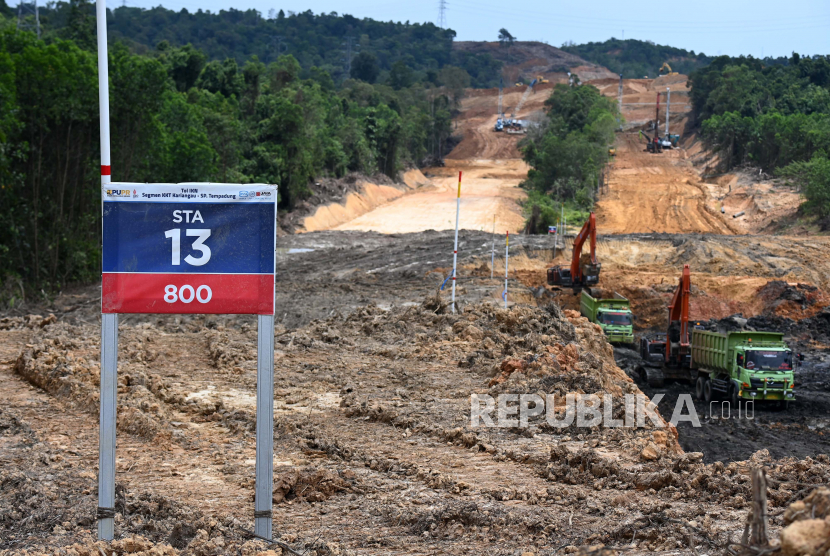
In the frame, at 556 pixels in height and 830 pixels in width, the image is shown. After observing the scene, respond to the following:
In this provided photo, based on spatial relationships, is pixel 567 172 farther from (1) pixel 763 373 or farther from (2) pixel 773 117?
(1) pixel 763 373

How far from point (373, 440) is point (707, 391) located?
13.8m

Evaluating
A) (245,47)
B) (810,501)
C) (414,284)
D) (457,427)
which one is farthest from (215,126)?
(245,47)

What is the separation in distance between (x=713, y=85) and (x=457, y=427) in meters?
91.0

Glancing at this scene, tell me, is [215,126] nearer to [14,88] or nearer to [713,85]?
[14,88]

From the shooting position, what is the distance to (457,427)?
12164mm

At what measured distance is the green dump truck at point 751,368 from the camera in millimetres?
20422

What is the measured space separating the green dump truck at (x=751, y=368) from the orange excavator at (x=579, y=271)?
816 centimetres

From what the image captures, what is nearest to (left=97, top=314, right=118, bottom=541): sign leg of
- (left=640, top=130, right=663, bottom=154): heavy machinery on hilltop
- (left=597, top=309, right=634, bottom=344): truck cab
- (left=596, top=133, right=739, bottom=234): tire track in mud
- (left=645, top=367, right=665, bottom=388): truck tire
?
(left=645, top=367, right=665, bottom=388): truck tire

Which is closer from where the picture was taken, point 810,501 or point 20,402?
point 810,501

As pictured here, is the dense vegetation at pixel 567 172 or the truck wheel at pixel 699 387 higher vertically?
the dense vegetation at pixel 567 172

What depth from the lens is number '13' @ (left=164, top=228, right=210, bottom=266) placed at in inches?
250

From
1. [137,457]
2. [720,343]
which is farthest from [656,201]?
[137,457]

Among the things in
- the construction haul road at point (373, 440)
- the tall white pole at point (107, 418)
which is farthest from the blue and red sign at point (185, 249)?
the construction haul road at point (373, 440)

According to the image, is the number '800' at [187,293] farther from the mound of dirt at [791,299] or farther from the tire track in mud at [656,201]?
the tire track in mud at [656,201]
